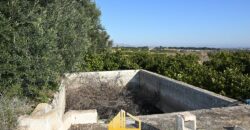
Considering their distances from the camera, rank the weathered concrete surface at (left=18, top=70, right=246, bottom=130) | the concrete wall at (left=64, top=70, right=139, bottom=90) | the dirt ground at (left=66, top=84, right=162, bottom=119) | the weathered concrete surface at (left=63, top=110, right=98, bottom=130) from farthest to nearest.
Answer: the concrete wall at (left=64, top=70, right=139, bottom=90)
the dirt ground at (left=66, top=84, right=162, bottom=119)
the weathered concrete surface at (left=63, top=110, right=98, bottom=130)
the weathered concrete surface at (left=18, top=70, right=246, bottom=130)

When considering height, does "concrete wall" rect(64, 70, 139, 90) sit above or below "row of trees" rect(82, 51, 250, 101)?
below

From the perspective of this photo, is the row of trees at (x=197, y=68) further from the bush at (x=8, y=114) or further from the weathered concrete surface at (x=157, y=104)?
the bush at (x=8, y=114)

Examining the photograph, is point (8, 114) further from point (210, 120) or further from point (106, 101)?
point (106, 101)

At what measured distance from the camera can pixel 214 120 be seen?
894 centimetres

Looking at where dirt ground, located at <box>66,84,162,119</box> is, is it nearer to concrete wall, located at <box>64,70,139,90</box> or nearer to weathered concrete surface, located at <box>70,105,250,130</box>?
concrete wall, located at <box>64,70,139,90</box>

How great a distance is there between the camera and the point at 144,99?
19.0 m

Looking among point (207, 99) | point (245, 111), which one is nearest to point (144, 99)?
point (207, 99)

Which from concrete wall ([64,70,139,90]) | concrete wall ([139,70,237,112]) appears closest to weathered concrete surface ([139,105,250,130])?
concrete wall ([139,70,237,112])

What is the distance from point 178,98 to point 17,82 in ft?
21.9

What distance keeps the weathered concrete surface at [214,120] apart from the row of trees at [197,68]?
12.8 feet

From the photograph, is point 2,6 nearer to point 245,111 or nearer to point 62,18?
point 62,18

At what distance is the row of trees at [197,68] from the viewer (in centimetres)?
1404

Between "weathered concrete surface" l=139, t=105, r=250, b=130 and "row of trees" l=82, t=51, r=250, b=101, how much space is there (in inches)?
154

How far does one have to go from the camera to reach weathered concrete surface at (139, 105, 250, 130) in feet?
27.6
